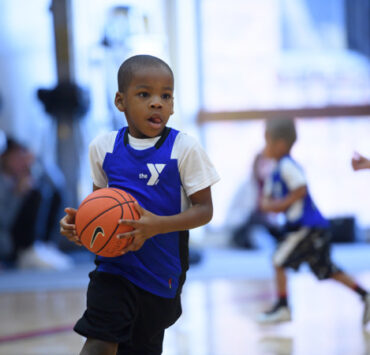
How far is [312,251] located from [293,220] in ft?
0.74

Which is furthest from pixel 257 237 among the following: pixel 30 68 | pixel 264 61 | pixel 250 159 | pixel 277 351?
pixel 277 351

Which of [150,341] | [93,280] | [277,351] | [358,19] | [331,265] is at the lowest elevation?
[277,351]

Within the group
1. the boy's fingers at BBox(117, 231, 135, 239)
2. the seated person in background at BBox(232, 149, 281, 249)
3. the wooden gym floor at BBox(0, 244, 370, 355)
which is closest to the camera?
the boy's fingers at BBox(117, 231, 135, 239)

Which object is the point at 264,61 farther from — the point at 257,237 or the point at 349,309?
the point at 349,309

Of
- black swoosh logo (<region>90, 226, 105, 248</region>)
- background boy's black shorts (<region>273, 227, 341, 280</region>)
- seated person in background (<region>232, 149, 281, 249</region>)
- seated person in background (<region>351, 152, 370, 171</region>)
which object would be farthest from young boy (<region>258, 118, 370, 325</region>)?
seated person in background (<region>232, 149, 281, 249</region>)

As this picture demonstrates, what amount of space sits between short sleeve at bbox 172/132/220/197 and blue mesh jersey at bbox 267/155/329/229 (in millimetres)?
1668

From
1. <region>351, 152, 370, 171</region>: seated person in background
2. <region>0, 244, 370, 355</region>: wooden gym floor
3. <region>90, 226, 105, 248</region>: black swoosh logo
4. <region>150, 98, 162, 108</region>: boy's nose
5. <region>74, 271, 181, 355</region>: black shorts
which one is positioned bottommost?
<region>0, 244, 370, 355</region>: wooden gym floor

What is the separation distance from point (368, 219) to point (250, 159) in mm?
1736

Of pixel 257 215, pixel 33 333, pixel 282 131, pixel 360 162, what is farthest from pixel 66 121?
pixel 360 162

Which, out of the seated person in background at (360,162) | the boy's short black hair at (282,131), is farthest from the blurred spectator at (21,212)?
the seated person in background at (360,162)

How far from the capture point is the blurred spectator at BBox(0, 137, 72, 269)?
600cm

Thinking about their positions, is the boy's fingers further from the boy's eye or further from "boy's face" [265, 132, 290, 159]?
"boy's face" [265, 132, 290, 159]

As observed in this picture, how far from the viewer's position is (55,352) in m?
3.01

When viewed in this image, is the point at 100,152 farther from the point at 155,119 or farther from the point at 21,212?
the point at 21,212
